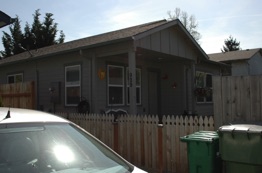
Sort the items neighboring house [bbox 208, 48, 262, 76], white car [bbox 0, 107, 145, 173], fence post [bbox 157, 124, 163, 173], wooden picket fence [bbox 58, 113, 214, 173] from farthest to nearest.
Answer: neighboring house [bbox 208, 48, 262, 76], fence post [bbox 157, 124, 163, 173], wooden picket fence [bbox 58, 113, 214, 173], white car [bbox 0, 107, 145, 173]

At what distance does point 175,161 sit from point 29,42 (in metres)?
26.9

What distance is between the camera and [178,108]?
51.0ft

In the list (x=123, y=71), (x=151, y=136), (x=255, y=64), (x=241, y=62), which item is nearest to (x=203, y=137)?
(x=151, y=136)

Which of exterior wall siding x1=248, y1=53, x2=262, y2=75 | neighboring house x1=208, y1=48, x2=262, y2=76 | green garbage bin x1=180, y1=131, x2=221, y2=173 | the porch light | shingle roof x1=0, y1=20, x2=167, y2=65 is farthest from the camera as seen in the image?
exterior wall siding x1=248, y1=53, x2=262, y2=75

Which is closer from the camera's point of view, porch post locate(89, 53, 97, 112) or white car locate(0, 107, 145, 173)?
white car locate(0, 107, 145, 173)

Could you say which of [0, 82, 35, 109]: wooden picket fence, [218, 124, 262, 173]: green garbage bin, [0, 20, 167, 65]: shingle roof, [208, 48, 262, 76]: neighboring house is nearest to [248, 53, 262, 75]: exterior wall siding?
[208, 48, 262, 76]: neighboring house

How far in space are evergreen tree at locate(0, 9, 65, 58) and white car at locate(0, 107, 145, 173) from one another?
28.9 metres

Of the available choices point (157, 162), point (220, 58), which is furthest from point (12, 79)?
point (220, 58)

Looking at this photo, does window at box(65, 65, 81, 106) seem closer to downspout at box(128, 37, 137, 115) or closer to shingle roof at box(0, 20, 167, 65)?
shingle roof at box(0, 20, 167, 65)

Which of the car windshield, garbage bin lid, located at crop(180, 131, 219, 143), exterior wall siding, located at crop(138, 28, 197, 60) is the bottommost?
garbage bin lid, located at crop(180, 131, 219, 143)

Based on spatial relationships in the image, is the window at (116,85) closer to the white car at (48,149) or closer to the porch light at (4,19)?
the porch light at (4,19)

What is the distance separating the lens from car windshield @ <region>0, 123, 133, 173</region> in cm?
272

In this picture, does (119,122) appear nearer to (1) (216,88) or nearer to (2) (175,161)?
(2) (175,161)

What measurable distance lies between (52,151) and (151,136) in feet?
16.2
